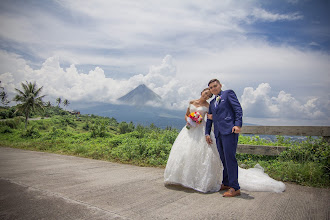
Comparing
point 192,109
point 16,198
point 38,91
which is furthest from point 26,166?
point 38,91

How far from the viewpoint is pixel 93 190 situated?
4488mm

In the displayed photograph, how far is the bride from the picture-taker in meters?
4.57

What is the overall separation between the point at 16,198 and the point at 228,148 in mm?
3946

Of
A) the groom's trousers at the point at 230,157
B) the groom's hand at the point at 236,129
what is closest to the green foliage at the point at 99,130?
the groom's trousers at the point at 230,157

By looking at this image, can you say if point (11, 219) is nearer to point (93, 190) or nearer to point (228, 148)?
point (93, 190)

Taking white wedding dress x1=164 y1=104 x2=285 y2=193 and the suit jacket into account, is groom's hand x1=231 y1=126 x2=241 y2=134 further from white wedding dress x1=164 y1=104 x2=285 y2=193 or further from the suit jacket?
white wedding dress x1=164 y1=104 x2=285 y2=193

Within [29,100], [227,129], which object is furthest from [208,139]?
[29,100]

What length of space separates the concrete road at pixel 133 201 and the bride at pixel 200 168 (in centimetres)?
17

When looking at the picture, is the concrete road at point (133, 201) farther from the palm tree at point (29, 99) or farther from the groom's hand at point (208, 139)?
the palm tree at point (29, 99)

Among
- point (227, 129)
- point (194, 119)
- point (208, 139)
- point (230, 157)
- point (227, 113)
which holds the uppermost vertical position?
point (227, 113)

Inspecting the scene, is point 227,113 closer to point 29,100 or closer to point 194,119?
point 194,119

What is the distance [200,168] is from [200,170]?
4 cm

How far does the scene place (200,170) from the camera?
4.66m

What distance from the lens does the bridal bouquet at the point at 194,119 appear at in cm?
505
